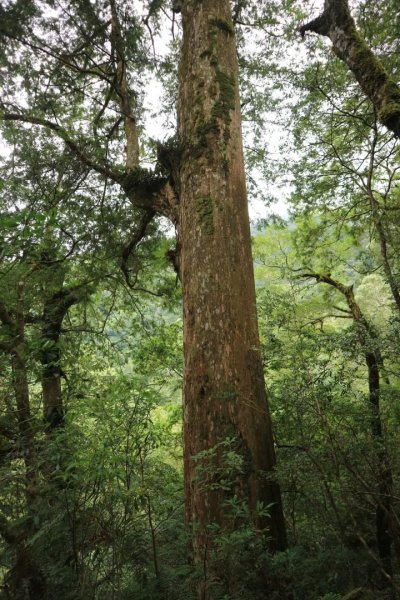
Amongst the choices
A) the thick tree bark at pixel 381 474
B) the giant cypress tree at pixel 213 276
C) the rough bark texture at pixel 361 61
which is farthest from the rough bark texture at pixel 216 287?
the rough bark texture at pixel 361 61

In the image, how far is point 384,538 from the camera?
12.8ft

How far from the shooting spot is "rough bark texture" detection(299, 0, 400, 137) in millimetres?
3564

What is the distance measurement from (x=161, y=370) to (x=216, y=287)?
398 centimetres

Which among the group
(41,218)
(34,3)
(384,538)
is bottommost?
(384,538)

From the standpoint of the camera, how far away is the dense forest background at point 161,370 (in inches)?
91.4

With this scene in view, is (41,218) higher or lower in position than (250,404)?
higher

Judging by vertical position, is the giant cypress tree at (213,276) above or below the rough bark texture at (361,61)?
below

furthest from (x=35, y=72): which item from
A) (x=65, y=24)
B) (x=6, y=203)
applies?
(x=6, y=203)

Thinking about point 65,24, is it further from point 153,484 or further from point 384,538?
point 384,538

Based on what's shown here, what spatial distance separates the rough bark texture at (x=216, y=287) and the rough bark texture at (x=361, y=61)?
122 centimetres

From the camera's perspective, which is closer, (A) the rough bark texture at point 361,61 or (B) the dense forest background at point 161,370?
(B) the dense forest background at point 161,370

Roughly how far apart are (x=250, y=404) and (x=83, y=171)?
5.76 meters

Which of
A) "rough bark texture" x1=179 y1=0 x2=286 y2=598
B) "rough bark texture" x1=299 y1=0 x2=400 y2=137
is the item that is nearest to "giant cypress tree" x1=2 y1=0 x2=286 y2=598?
"rough bark texture" x1=179 y1=0 x2=286 y2=598

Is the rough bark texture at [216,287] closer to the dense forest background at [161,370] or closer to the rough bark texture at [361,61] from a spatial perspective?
the dense forest background at [161,370]
